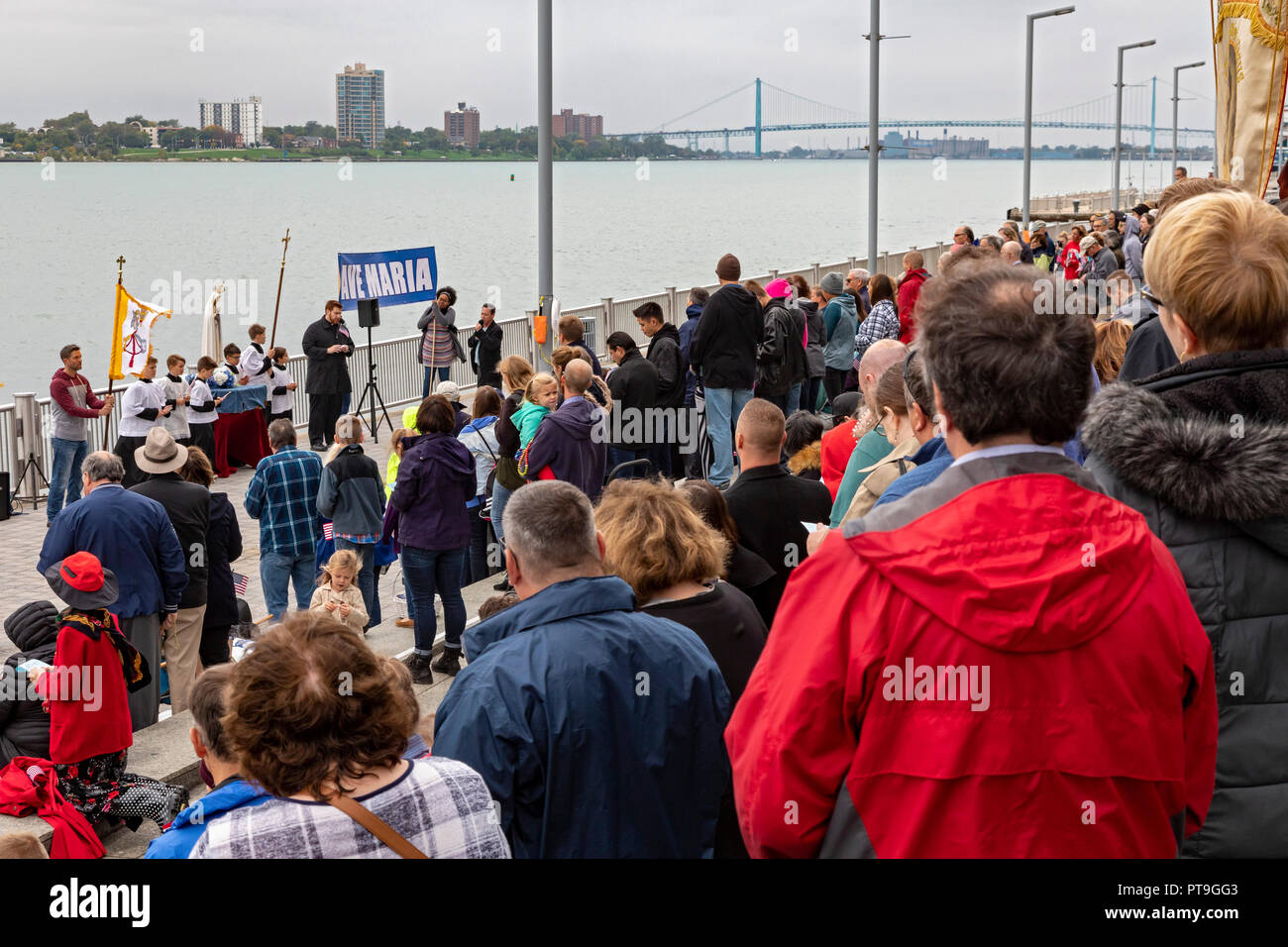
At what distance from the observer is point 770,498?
5895mm

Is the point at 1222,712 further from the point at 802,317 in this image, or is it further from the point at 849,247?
the point at 849,247

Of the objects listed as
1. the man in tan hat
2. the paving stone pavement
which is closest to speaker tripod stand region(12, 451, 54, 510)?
the paving stone pavement

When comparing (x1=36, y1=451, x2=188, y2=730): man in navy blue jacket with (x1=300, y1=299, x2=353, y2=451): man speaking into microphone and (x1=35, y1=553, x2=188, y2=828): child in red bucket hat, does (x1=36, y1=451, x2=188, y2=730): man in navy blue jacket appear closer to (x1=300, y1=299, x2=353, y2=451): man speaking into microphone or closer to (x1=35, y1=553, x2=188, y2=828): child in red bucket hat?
(x1=35, y1=553, x2=188, y2=828): child in red bucket hat

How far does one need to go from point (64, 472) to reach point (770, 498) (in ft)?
42.8

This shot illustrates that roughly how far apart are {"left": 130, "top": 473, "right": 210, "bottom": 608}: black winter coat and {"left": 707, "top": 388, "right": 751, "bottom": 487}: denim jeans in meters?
4.80

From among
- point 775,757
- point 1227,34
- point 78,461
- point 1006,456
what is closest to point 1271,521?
point 1006,456

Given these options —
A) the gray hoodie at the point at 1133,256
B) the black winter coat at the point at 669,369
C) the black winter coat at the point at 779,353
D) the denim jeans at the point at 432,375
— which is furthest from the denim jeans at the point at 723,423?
the denim jeans at the point at 432,375

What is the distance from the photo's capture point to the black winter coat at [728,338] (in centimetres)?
1197

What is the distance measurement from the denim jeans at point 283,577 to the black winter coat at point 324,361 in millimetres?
9874

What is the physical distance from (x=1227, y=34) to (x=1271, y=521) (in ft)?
10.7

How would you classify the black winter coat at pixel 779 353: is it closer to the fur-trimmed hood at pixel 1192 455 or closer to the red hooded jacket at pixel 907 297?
the red hooded jacket at pixel 907 297

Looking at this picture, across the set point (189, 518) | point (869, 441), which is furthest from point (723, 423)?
point (869, 441)

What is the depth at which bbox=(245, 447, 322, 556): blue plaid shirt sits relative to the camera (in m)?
9.93
